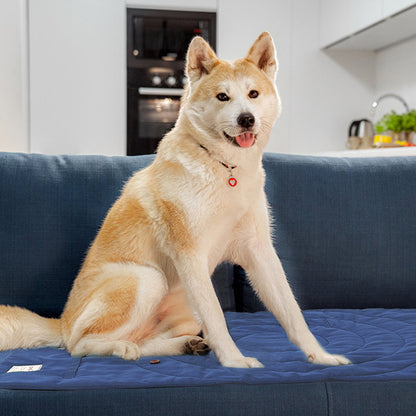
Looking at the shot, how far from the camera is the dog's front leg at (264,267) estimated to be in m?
1.34

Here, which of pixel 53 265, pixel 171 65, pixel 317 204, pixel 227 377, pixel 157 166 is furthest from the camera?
pixel 171 65

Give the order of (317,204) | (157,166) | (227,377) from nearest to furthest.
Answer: (227,377) < (157,166) < (317,204)

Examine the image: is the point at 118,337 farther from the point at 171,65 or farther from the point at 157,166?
the point at 171,65

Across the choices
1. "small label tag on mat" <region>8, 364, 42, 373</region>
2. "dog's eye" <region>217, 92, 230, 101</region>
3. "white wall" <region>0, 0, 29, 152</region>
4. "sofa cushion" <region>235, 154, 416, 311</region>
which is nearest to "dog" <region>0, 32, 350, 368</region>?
"dog's eye" <region>217, 92, 230, 101</region>

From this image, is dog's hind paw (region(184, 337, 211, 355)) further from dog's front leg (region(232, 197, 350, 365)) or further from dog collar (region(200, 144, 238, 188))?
dog collar (region(200, 144, 238, 188))

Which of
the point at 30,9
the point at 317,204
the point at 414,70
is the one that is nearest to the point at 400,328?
the point at 317,204

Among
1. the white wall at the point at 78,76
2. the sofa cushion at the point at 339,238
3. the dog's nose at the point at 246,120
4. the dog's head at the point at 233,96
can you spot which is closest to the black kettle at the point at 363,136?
the white wall at the point at 78,76

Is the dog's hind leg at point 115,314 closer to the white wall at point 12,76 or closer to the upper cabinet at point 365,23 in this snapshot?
the white wall at point 12,76

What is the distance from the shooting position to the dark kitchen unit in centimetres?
426

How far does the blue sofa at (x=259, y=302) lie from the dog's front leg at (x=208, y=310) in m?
0.04

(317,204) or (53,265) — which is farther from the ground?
(317,204)

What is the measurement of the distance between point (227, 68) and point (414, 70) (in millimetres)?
3199

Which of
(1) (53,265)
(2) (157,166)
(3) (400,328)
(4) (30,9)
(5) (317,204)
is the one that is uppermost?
Result: (4) (30,9)

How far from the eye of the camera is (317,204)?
1.78 meters
